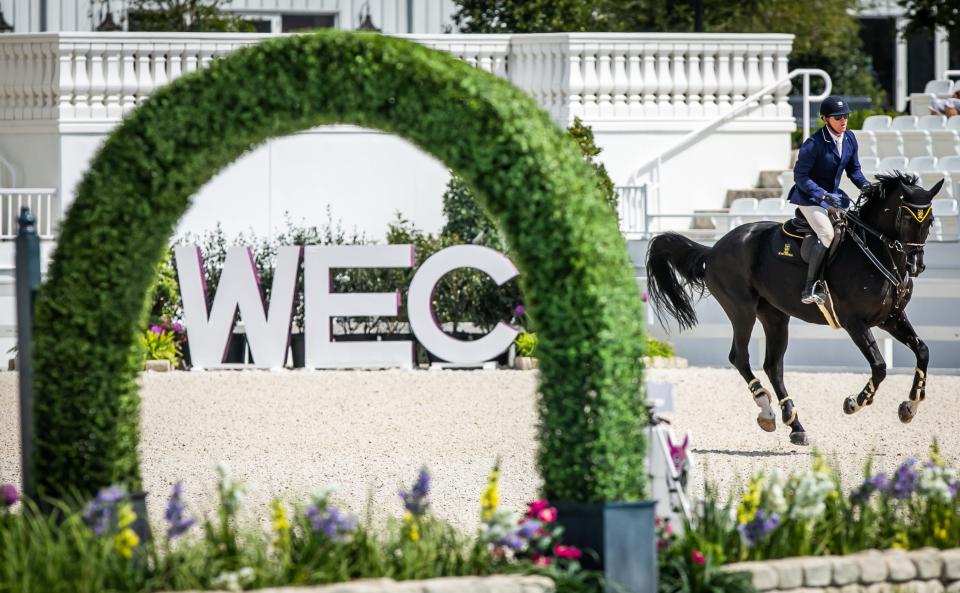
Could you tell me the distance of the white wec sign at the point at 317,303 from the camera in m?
16.4

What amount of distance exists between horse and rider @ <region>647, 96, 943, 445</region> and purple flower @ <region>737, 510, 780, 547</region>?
193 inches

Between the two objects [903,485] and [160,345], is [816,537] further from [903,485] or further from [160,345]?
[160,345]

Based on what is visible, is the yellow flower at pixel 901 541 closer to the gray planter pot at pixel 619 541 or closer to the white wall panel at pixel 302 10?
the gray planter pot at pixel 619 541

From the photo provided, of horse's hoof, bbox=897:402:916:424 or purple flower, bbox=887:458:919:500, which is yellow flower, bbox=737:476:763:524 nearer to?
purple flower, bbox=887:458:919:500

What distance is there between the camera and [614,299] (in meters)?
6.30

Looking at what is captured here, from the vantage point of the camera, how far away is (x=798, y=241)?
476 inches

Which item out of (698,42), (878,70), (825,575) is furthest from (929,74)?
(825,575)

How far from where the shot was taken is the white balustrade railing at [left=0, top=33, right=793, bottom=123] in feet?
63.8

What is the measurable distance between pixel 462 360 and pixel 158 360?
320cm

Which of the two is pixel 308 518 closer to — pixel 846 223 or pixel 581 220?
pixel 581 220

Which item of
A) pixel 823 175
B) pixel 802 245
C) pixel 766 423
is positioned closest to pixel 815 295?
pixel 802 245

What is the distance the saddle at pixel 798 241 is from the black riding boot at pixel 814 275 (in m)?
0.04

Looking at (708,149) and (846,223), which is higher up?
(708,149)

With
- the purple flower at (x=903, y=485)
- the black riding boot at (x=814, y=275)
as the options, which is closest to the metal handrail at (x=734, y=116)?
the black riding boot at (x=814, y=275)
